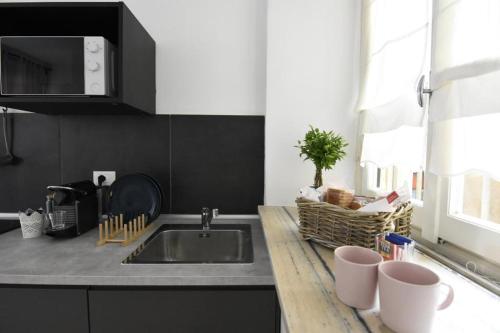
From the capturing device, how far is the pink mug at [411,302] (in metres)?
0.42

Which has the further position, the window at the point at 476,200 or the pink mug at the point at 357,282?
the window at the point at 476,200

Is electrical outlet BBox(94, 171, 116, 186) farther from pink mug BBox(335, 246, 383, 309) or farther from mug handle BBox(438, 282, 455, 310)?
mug handle BBox(438, 282, 455, 310)

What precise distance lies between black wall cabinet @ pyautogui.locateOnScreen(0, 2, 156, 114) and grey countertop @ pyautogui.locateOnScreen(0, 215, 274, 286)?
67 cm

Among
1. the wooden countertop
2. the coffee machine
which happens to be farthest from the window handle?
the coffee machine

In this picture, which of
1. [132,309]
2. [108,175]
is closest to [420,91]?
[132,309]

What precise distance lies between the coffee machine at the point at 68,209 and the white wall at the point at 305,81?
3.20ft

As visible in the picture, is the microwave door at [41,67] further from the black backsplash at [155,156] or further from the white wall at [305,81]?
the white wall at [305,81]

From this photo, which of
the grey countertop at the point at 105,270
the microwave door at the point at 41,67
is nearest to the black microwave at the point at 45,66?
the microwave door at the point at 41,67

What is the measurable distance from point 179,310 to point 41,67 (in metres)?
1.22

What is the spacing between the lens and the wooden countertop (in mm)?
473

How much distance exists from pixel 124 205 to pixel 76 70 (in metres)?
0.74

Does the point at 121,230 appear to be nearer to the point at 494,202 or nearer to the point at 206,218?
the point at 206,218

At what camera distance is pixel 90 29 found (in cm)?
143

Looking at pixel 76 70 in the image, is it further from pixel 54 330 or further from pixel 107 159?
pixel 54 330
